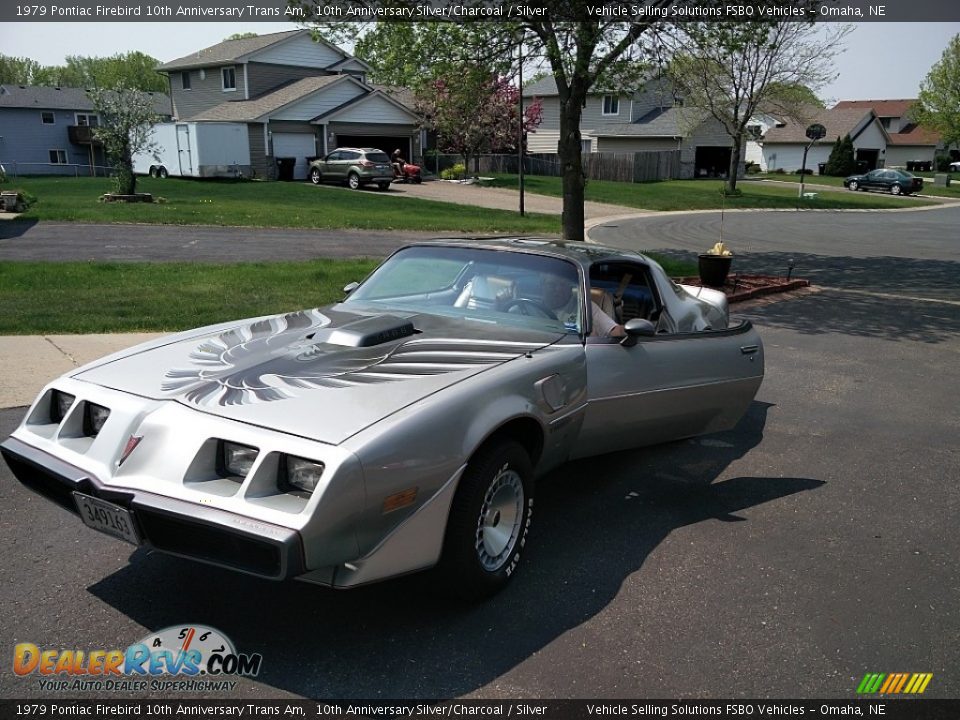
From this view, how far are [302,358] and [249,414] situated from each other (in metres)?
0.68

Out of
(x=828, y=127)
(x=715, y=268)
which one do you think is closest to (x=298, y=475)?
(x=715, y=268)

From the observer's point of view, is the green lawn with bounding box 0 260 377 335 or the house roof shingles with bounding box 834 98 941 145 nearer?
the green lawn with bounding box 0 260 377 335

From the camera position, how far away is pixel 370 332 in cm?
414

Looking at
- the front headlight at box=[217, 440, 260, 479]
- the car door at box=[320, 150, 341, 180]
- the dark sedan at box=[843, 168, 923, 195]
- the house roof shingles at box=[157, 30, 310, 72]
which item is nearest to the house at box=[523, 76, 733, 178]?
the dark sedan at box=[843, 168, 923, 195]

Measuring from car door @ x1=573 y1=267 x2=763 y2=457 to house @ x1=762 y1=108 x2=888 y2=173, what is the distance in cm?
6584

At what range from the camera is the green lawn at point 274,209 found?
21188mm

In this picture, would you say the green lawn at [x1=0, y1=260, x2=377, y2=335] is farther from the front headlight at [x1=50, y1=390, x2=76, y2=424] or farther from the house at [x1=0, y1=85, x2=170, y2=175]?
the house at [x1=0, y1=85, x2=170, y2=175]

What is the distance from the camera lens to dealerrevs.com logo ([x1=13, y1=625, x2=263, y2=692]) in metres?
3.03

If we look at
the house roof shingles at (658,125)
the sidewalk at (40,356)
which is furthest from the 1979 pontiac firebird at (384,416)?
the house roof shingles at (658,125)

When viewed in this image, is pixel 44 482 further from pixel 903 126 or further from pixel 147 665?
pixel 903 126

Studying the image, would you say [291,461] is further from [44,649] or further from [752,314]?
[752,314]

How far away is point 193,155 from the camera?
35.7 meters

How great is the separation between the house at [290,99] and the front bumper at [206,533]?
120 feet

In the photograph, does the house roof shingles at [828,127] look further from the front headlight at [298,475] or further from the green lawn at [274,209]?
the front headlight at [298,475]
